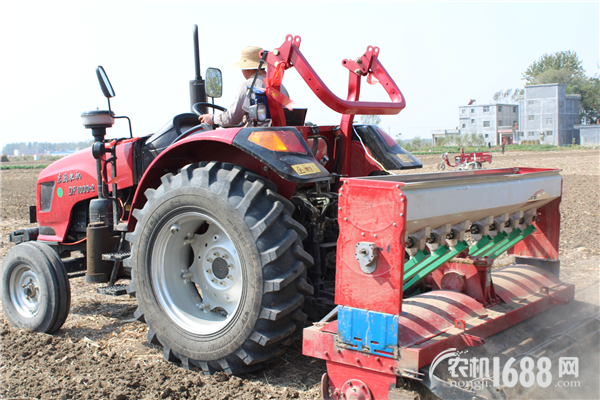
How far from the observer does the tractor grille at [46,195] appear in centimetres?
513

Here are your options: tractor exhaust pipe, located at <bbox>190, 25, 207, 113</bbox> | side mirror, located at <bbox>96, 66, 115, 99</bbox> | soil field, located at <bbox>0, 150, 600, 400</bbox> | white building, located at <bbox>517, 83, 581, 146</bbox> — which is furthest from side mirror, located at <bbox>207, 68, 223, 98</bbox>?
white building, located at <bbox>517, 83, 581, 146</bbox>

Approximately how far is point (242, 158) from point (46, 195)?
270cm

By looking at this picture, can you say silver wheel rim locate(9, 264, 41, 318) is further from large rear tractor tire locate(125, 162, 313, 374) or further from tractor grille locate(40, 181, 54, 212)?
large rear tractor tire locate(125, 162, 313, 374)

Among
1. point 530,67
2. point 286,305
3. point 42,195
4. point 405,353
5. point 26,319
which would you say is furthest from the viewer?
point 530,67

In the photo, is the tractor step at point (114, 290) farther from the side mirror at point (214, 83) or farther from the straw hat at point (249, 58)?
the straw hat at point (249, 58)

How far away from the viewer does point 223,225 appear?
3.13 meters

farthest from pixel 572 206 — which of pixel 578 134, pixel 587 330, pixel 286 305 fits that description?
pixel 578 134

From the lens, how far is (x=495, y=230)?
11.3 feet

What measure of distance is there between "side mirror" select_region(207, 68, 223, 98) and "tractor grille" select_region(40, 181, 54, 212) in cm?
189

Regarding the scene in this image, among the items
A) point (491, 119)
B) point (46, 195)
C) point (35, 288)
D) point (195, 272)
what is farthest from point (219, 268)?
point (491, 119)

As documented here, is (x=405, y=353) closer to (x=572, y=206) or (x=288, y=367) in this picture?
(x=288, y=367)

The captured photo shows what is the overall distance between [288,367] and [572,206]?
9121 mm

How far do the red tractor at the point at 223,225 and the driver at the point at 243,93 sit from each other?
12cm

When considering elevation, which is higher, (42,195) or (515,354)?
(42,195)
